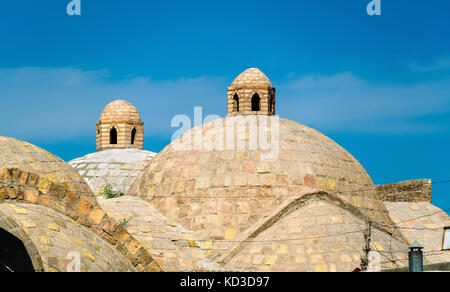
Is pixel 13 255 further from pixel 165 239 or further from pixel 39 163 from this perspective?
pixel 165 239

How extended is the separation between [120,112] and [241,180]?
817 inches

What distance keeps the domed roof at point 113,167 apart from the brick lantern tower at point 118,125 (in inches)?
26.7

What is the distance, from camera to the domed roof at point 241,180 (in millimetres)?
26281

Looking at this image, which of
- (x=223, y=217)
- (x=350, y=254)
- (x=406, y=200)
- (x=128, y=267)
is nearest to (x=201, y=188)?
(x=223, y=217)

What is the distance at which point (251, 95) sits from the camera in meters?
32.0

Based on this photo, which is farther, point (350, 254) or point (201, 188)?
point (201, 188)

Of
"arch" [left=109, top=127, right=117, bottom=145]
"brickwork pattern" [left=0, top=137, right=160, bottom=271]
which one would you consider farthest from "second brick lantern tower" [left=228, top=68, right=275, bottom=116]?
"arch" [left=109, top=127, right=117, bottom=145]

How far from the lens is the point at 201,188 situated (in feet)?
88.6

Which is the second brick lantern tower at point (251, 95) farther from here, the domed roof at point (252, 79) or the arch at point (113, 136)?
the arch at point (113, 136)

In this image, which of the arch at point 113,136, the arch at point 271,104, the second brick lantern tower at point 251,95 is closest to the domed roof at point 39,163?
the second brick lantern tower at point 251,95

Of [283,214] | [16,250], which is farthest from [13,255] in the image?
[283,214]

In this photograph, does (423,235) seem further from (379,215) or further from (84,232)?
(84,232)
